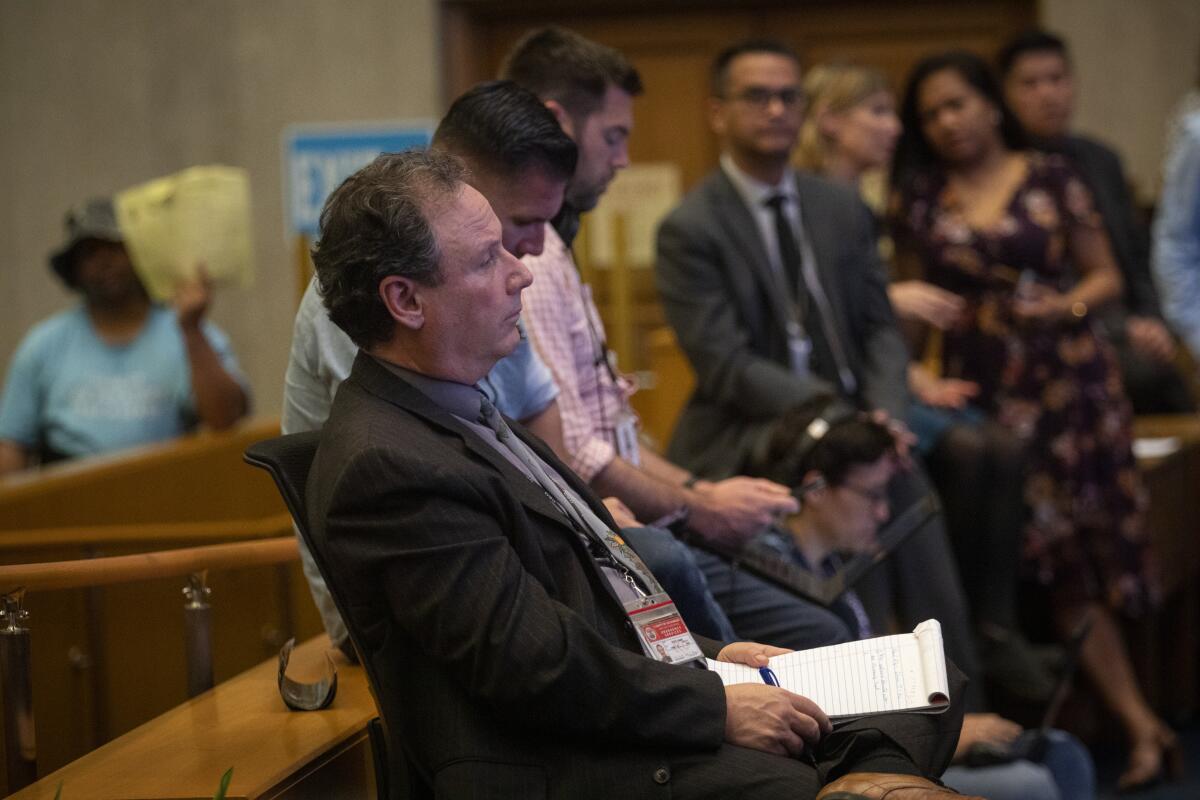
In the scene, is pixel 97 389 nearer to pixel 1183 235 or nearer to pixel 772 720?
pixel 1183 235

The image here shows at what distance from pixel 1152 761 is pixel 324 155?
2.83m

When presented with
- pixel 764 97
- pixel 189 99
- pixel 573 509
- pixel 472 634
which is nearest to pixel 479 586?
pixel 472 634

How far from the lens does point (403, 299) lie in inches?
80.3

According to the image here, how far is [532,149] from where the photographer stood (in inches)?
99.3

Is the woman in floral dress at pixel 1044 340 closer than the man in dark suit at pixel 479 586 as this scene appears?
No

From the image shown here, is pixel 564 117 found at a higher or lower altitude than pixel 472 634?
higher

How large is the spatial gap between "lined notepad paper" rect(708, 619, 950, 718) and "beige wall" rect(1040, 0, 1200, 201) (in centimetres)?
565

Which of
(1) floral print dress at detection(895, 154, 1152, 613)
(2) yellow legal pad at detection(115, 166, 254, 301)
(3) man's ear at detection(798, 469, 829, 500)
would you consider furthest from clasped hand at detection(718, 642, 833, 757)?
(2) yellow legal pad at detection(115, 166, 254, 301)

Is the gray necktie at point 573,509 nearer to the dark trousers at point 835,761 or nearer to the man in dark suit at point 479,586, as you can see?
the man in dark suit at point 479,586

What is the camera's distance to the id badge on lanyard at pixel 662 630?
207cm

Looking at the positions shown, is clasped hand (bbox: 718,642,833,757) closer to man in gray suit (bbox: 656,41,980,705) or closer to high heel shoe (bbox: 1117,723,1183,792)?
man in gray suit (bbox: 656,41,980,705)

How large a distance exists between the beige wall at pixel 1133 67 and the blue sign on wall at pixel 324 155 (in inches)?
154

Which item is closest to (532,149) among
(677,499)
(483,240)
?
(483,240)

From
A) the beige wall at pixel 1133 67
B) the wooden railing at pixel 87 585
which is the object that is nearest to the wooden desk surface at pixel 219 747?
the wooden railing at pixel 87 585
